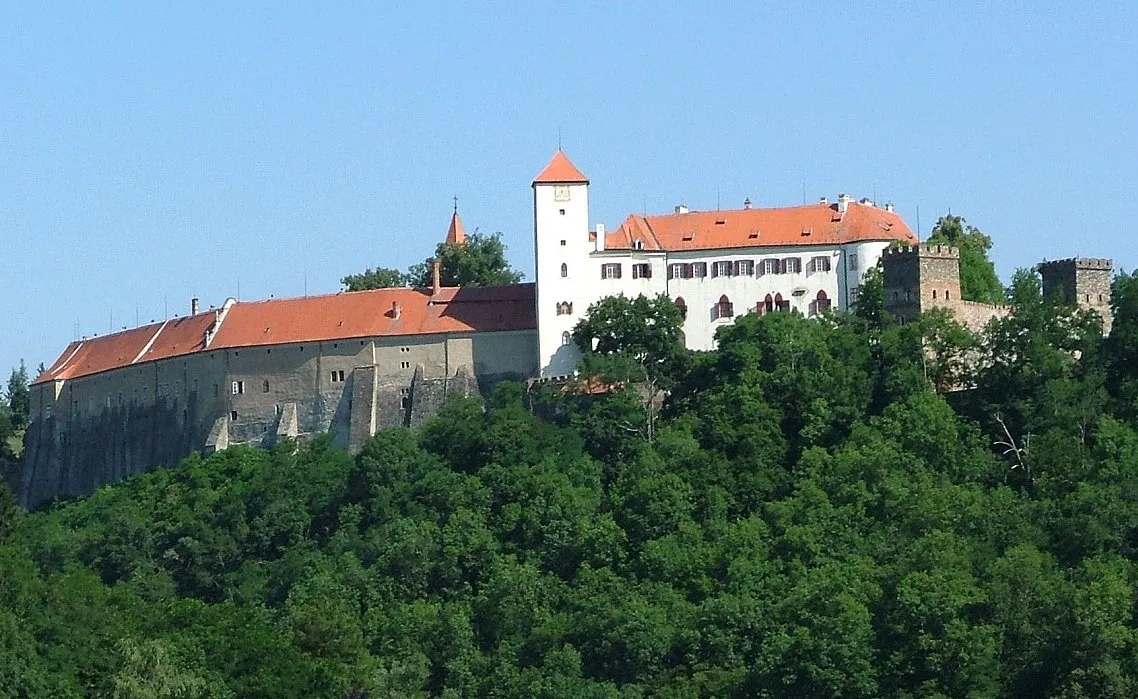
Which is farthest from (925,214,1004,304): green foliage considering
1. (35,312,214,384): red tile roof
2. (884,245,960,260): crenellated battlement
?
(35,312,214,384): red tile roof

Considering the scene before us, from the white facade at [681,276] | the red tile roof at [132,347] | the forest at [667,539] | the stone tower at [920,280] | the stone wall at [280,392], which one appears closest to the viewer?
Answer: the forest at [667,539]

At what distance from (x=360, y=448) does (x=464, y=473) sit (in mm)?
4737

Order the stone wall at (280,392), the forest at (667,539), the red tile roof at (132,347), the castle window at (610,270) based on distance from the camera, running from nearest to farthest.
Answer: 1. the forest at (667,539)
2. the castle window at (610,270)
3. the stone wall at (280,392)
4. the red tile roof at (132,347)

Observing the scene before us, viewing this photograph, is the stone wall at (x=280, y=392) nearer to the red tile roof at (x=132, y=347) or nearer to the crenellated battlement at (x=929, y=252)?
the red tile roof at (x=132, y=347)

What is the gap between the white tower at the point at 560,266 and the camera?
8212 cm

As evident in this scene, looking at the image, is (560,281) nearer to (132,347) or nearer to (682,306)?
(682,306)

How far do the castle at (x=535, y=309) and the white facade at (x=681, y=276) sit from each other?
4 cm

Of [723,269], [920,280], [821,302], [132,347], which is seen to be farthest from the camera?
[132,347]

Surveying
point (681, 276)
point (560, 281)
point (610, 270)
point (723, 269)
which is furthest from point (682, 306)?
point (560, 281)

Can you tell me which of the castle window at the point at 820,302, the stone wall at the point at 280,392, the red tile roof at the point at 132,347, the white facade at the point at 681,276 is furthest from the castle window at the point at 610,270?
the red tile roof at the point at 132,347

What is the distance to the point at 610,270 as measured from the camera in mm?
82500

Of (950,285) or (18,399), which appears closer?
(950,285)

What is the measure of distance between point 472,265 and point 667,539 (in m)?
22.0

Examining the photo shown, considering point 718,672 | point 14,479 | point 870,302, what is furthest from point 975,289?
point 14,479
